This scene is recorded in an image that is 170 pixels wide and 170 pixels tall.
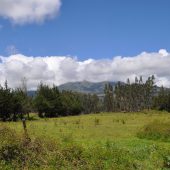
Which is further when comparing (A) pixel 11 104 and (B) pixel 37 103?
(B) pixel 37 103

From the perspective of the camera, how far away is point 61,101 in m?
108

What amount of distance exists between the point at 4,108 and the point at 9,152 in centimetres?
6136

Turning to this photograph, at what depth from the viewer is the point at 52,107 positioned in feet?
335

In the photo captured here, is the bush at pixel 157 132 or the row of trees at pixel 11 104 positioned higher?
the row of trees at pixel 11 104

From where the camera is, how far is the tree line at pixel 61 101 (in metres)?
82.2

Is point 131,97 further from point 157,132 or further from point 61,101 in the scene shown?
point 157,132

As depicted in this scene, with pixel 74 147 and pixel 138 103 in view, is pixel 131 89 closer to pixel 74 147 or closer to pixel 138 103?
pixel 138 103

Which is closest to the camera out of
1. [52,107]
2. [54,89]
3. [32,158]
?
[32,158]

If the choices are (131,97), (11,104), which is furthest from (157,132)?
(131,97)

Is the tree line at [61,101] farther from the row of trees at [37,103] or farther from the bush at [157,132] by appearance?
the bush at [157,132]

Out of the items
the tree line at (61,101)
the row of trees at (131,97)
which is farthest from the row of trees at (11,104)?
the row of trees at (131,97)

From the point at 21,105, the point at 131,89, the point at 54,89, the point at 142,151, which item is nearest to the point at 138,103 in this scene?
the point at 131,89

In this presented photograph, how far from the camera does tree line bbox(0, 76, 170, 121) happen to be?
270ft

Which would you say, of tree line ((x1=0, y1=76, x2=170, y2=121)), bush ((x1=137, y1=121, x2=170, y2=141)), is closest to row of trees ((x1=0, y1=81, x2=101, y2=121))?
tree line ((x1=0, y1=76, x2=170, y2=121))
